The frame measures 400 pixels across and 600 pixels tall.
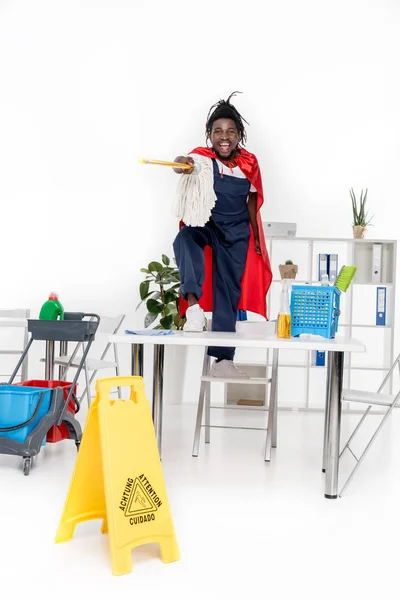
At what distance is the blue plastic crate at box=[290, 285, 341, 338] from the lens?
3.28 meters

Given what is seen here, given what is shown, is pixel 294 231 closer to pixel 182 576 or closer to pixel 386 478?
pixel 386 478

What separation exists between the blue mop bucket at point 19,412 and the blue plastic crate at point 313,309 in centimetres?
128

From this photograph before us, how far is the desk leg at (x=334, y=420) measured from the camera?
3.00 m

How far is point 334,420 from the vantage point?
9.88 ft

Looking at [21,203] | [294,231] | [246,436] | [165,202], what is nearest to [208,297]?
[246,436]

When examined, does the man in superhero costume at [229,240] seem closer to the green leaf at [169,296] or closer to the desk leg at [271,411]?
the desk leg at [271,411]

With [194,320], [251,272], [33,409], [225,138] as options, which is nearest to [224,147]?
[225,138]

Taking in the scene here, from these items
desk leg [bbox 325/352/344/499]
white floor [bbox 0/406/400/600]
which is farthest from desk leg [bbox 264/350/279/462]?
desk leg [bbox 325/352/344/499]

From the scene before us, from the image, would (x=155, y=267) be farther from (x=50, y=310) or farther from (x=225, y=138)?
(x=225, y=138)

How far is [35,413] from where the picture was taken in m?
3.42

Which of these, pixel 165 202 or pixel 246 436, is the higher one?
pixel 165 202

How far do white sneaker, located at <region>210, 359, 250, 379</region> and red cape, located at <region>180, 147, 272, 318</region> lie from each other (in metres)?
0.32

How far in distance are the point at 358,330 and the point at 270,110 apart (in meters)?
2.06

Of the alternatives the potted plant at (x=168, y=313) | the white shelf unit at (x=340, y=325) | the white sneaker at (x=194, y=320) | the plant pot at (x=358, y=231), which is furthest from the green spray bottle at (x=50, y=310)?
the plant pot at (x=358, y=231)
